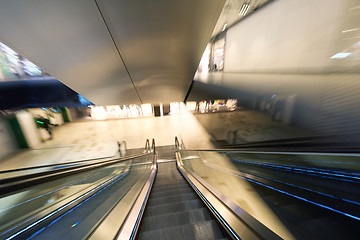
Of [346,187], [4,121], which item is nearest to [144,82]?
[346,187]

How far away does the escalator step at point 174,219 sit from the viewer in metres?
1.37

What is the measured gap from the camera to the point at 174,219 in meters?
1.44

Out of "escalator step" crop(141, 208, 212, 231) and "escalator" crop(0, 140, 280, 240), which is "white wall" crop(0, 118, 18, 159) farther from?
"escalator step" crop(141, 208, 212, 231)

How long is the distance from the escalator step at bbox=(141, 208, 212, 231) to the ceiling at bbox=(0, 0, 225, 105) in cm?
310

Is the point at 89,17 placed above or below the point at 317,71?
above

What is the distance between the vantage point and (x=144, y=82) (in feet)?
15.6

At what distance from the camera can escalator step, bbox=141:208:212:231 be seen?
4.50ft

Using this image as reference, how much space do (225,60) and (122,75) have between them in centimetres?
329

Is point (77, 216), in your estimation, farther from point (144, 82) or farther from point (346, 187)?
point (144, 82)

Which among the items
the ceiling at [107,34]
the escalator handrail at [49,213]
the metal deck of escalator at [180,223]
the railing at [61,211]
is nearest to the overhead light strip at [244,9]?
the ceiling at [107,34]

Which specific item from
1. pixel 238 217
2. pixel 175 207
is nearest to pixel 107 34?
pixel 175 207

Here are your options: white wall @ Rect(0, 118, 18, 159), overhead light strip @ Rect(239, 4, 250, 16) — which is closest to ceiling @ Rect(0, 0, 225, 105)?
overhead light strip @ Rect(239, 4, 250, 16)

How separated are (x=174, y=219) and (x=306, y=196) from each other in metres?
1.34

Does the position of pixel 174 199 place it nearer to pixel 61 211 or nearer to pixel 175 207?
pixel 175 207
